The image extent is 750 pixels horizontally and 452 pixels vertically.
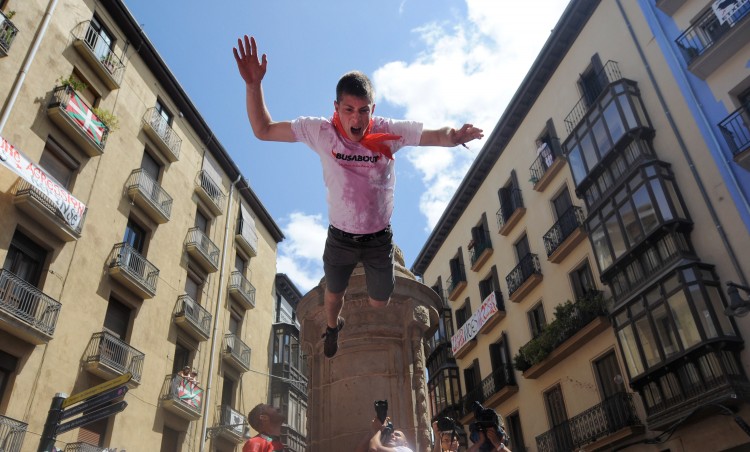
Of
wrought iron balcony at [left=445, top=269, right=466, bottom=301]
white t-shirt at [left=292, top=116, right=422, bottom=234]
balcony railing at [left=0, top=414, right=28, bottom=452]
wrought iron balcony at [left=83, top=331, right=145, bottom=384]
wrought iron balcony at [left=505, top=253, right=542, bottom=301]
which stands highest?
wrought iron balcony at [left=445, top=269, right=466, bottom=301]

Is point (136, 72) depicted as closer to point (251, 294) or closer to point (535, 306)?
point (251, 294)

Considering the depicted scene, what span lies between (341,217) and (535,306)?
2060cm

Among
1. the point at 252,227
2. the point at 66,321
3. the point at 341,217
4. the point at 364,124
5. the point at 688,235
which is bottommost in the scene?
the point at 341,217

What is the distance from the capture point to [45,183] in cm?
1459

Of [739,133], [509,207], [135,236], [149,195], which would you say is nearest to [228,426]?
[135,236]

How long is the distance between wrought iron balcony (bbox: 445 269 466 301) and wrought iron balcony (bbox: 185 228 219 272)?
13215mm

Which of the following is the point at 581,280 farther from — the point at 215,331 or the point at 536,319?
the point at 215,331

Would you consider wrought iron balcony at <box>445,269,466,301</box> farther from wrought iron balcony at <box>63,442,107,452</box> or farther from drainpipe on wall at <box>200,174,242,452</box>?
wrought iron balcony at <box>63,442,107,452</box>

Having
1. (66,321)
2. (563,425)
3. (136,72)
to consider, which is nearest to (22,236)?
(66,321)

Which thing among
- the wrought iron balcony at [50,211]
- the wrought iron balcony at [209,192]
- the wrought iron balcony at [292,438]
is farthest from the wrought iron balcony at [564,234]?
the wrought iron balcony at [50,211]

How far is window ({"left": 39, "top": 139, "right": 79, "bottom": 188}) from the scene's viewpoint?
52.3 ft

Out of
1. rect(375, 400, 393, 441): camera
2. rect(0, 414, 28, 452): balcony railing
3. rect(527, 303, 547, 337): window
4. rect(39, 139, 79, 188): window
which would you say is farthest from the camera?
rect(527, 303, 547, 337): window

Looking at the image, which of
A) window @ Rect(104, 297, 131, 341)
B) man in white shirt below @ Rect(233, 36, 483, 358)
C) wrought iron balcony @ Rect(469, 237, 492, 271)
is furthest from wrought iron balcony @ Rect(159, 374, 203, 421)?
man in white shirt below @ Rect(233, 36, 483, 358)

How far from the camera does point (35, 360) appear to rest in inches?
554
